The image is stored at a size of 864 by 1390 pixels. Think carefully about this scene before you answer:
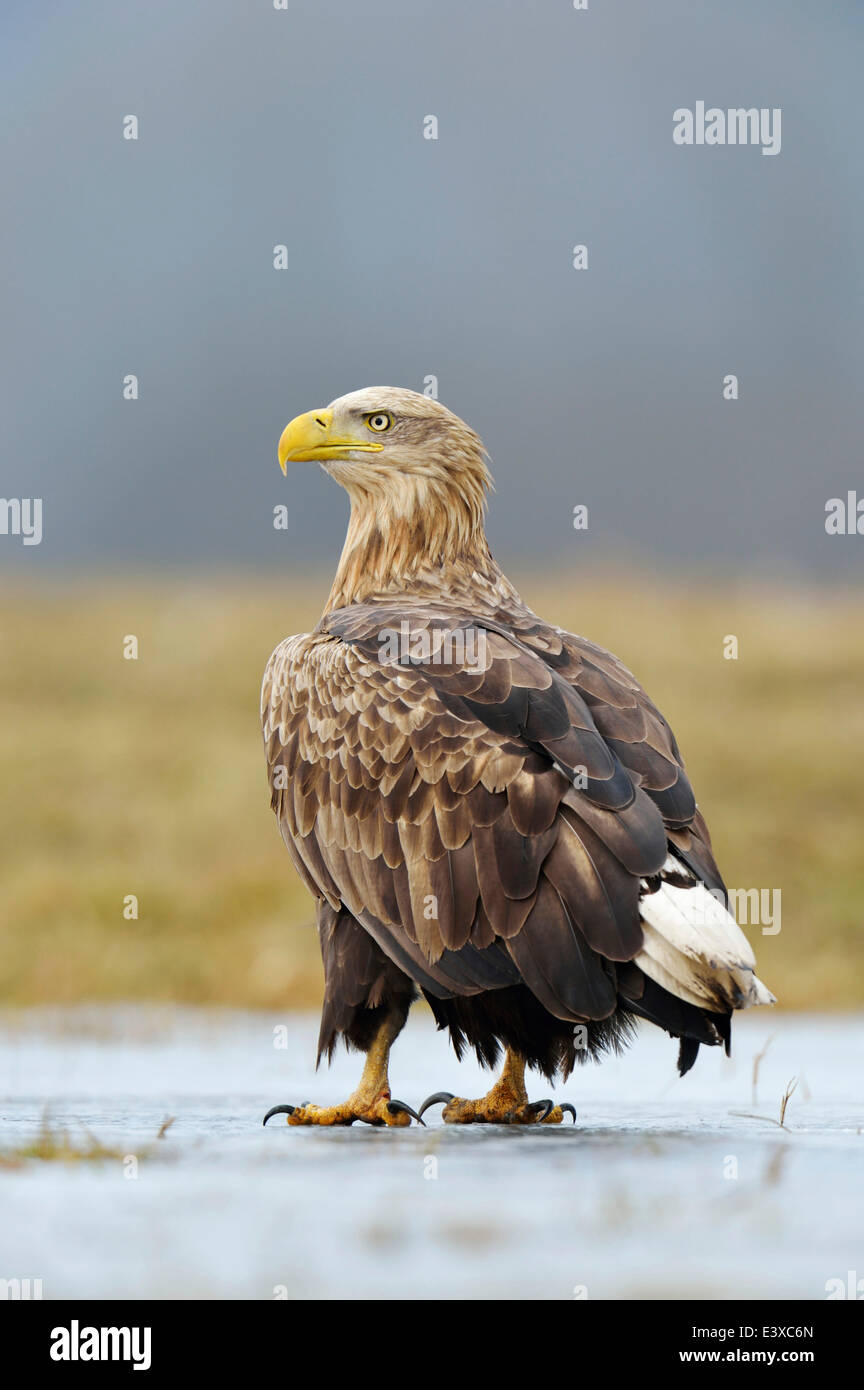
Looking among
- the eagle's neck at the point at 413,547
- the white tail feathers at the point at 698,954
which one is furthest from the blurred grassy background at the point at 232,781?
the white tail feathers at the point at 698,954

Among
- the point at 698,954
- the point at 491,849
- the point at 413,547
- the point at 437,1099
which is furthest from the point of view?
the point at 413,547

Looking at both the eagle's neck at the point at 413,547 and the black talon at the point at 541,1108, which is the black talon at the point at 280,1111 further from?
the eagle's neck at the point at 413,547

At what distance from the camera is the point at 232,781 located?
66.0 ft

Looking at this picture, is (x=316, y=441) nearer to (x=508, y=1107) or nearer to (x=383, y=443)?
(x=383, y=443)

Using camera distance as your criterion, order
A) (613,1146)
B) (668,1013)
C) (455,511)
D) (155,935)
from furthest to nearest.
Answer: (155,935), (455,511), (668,1013), (613,1146)

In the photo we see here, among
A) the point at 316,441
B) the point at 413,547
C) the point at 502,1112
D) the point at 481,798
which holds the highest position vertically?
the point at 316,441

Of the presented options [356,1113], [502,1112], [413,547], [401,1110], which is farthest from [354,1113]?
[413,547]

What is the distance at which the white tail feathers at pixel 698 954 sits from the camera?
536 cm

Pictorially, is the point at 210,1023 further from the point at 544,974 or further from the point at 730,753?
the point at 730,753

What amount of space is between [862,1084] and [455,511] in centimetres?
276

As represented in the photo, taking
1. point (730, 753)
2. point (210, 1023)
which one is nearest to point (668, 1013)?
point (210, 1023)

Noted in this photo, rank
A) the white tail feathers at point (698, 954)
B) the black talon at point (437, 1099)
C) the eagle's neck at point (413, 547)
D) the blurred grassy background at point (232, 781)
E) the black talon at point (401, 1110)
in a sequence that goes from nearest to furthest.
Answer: the white tail feathers at point (698, 954)
the black talon at point (401, 1110)
the black talon at point (437, 1099)
the eagle's neck at point (413, 547)
the blurred grassy background at point (232, 781)

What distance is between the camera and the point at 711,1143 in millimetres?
5090

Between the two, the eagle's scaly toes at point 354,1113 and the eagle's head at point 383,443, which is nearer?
the eagle's scaly toes at point 354,1113
